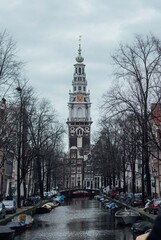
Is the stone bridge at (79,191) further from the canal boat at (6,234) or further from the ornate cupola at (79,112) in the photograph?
the canal boat at (6,234)

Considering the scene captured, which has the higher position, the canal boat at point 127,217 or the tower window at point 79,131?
the tower window at point 79,131

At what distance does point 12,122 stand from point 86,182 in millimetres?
135294

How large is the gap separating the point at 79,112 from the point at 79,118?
3441 millimetres

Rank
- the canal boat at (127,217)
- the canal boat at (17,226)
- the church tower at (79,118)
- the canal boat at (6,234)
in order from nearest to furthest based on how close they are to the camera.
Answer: the canal boat at (6,234), the canal boat at (17,226), the canal boat at (127,217), the church tower at (79,118)

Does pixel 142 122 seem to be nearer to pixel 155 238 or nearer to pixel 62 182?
pixel 155 238

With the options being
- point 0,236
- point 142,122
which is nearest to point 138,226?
point 0,236

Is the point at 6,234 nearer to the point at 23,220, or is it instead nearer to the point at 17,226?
the point at 17,226

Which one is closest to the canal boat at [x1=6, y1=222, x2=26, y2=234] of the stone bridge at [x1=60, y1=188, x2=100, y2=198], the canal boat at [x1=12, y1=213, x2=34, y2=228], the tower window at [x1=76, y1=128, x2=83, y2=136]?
the canal boat at [x1=12, y1=213, x2=34, y2=228]

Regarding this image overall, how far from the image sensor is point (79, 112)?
17738 cm

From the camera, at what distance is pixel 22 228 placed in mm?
27688

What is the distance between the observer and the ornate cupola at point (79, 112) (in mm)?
172000

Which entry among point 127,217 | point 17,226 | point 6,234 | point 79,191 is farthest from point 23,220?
point 79,191

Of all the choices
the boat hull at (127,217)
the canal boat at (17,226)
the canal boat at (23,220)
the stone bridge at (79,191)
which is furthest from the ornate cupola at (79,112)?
the canal boat at (17,226)

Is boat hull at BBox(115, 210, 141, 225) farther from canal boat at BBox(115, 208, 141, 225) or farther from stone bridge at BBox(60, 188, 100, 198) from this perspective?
stone bridge at BBox(60, 188, 100, 198)
